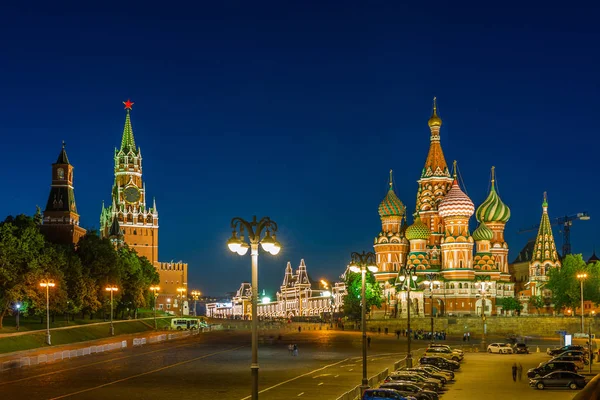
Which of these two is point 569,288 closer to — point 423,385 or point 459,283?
point 459,283

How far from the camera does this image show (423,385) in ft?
116

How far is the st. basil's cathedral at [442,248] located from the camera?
386 feet

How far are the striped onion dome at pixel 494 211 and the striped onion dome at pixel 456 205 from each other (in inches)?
487

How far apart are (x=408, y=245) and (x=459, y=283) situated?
1823 cm

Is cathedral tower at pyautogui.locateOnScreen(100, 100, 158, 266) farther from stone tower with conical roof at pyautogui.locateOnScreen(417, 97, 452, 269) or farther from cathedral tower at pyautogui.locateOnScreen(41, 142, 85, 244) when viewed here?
stone tower with conical roof at pyautogui.locateOnScreen(417, 97, 452, 269)

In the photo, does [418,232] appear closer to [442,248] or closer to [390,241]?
[442,248]

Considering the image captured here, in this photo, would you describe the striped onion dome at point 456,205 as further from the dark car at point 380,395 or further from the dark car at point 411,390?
the dark car at point 380,395

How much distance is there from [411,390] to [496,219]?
102 m

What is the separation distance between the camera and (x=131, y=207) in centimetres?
18900

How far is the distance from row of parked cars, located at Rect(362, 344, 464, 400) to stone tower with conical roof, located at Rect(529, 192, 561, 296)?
279ft

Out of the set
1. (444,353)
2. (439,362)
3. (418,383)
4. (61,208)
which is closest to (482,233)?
(61,208)

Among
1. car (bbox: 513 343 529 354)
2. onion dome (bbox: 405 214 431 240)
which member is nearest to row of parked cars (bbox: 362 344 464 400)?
car (bbox: 513 343 529 354)

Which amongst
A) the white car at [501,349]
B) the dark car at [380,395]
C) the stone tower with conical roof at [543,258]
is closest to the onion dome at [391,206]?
the stone tower with conical roof at [543,258]

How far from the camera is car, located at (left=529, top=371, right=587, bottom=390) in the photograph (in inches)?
1610
